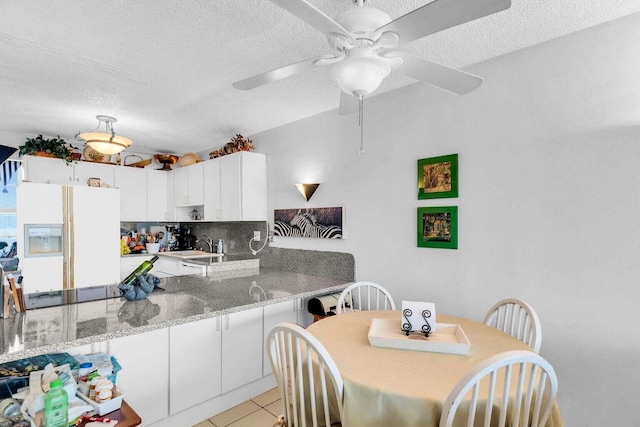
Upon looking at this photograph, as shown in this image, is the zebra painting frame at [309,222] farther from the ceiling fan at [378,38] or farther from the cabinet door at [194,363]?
the ceiling fan at [378,38]

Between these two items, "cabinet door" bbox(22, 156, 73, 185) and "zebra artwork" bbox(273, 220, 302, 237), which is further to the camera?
"cabinet door" bbox(22, 156, 73, 185)

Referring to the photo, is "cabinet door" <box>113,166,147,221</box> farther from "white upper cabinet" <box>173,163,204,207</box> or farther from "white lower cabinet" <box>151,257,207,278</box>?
"white lower cabinet" <box>151,257,207,278</box>

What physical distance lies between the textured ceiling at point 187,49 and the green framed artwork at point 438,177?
A: 0.64 meters

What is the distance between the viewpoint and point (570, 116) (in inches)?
70.7

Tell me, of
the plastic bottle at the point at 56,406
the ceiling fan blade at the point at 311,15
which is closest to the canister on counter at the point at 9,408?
the plastic bottle at the point at 56,406

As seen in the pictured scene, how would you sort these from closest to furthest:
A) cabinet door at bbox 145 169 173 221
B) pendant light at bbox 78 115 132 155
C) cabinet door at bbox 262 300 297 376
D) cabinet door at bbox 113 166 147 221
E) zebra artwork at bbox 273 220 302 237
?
cabinet door at bbox 262 300 297 376 < pendant light at bbox 78 115 132 155 < zebra artwork at bbox 273 220 302 237 < cabinet door at bbox 113 166 147 221 < cabinet door at bbox 145 169 173 221

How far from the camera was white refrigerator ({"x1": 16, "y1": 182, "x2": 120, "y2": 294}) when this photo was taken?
→ 11.0 feet

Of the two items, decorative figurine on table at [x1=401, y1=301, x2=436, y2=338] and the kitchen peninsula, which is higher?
decorative figurine on table at [x1=401, y1=301, x2=436, y2=338]

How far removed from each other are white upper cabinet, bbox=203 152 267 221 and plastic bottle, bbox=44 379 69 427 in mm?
2379

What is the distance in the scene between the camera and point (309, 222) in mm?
3195

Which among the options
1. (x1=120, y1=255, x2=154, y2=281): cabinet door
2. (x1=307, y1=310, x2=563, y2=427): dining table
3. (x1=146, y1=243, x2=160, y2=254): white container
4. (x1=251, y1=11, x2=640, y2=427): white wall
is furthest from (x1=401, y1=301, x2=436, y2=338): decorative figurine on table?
(x1=146, y1=243, x2=160, y2=254): white container

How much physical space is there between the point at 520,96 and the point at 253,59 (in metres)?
1.65

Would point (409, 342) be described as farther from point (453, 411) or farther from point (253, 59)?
point (253, 59)

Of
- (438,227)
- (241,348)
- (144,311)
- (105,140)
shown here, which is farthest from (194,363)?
(105,140)
